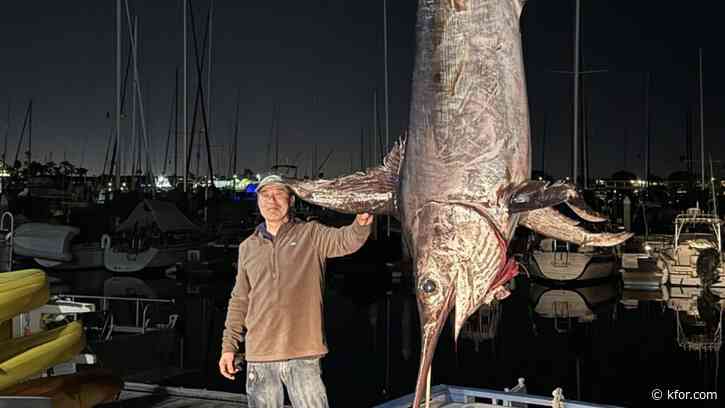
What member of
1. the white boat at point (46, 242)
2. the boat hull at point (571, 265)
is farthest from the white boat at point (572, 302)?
the white boat at point (46, 242)

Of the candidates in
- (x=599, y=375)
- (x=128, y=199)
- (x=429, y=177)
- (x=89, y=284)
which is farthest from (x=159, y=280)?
(x=429, y=177)

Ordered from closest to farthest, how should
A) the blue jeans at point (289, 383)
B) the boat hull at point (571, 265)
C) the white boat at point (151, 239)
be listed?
the blue jeans at point (289, 383), the boat hull at point (571, 265), the white boat at point (151, 239)

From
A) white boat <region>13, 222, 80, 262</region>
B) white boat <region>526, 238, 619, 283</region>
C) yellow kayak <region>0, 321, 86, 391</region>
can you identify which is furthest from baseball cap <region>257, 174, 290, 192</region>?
white boat <region>13, 222, 80, 262</region>

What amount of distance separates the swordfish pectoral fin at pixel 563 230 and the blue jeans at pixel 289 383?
110 centimetres

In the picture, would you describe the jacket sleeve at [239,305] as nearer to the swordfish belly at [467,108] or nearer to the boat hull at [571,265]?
the swordfish belly at [467,108]

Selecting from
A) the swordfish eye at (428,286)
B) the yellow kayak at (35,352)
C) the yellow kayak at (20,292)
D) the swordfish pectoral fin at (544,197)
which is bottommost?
the yellow kayak at (35,352)

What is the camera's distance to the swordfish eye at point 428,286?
243 centimetres

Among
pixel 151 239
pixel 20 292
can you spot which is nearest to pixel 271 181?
pixel 20 292

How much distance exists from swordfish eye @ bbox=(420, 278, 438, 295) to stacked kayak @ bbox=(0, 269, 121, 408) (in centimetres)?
261

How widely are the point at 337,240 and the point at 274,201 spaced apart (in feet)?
1.04

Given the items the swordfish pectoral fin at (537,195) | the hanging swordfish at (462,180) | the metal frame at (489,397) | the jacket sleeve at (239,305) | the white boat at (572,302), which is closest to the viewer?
the swordfish pectoral fin at (537,195)

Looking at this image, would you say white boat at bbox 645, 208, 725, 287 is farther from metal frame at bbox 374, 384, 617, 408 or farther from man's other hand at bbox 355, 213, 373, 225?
man's other hand at bbox 355, 213, 373, 225

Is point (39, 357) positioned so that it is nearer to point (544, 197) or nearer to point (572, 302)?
point (544, 197)

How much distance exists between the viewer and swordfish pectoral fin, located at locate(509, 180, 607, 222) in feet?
7.54
